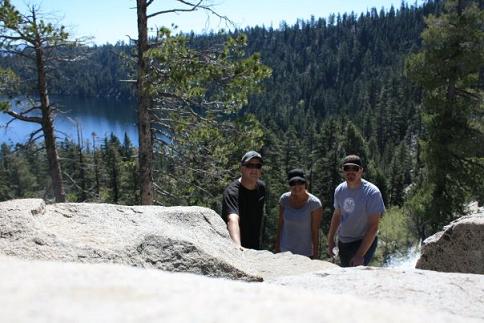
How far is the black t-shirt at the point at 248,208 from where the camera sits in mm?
5355

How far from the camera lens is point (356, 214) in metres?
5.74

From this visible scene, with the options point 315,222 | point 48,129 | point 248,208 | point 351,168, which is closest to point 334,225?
point 315,222

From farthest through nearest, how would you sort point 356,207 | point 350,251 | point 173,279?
point 350,251
point 356,207
point 173,279

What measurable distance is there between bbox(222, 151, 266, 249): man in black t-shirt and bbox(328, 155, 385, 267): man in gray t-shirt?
114 centimetres

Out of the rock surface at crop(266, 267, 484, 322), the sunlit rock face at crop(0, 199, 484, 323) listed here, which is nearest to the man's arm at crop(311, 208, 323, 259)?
the sunlit rock face at crop(0, 199, 484, 323)

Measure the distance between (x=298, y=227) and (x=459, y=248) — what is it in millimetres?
2052

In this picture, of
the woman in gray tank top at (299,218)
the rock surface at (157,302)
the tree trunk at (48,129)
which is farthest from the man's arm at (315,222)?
the tree trunk at (48,129)

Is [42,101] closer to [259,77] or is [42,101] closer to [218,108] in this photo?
[218,108]

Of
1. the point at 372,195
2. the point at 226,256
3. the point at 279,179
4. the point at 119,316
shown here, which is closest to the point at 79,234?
the point at 226,256

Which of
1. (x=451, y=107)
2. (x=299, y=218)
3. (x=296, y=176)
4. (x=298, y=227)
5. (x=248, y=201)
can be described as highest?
(x=451, y=107)

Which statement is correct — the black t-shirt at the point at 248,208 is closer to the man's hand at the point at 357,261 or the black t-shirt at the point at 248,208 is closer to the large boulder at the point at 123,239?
the large boulder at the point at 123,239

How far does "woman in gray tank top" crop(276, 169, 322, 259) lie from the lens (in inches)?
Result: 223

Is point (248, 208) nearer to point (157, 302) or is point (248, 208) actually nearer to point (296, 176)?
point (296, 176)

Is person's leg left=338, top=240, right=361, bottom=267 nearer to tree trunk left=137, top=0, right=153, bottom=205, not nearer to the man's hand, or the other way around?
the man's hand
